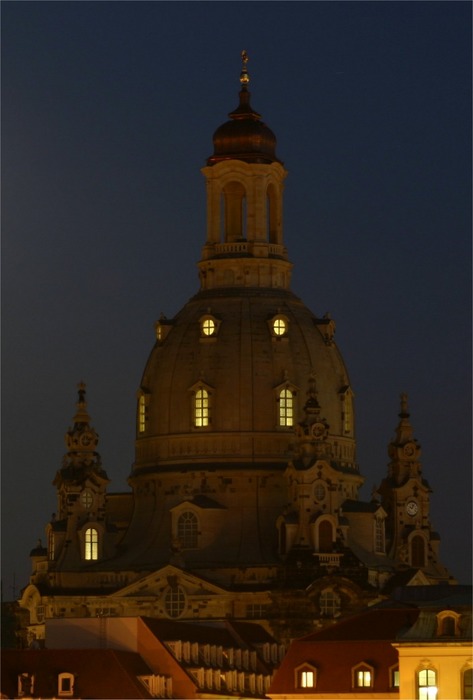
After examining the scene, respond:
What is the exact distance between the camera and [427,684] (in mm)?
119125

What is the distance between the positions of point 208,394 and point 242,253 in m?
9.29

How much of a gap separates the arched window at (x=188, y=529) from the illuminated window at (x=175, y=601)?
13.8 feet

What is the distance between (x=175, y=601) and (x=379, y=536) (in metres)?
14.1

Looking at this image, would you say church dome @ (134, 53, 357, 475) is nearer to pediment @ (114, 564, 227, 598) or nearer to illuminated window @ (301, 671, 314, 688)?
pediment @ (114, 564, 227, 598)

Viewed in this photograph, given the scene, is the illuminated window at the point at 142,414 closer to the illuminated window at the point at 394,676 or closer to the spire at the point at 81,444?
the spire at the point at 81,444

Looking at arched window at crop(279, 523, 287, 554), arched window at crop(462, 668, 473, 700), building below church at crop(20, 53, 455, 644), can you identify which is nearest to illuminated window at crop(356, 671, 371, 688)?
arched window at crop(462, 668, 473, 700)

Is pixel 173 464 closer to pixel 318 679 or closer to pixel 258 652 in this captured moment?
pixel 258 652

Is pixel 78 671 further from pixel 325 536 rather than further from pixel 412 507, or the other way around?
pixel 412 507

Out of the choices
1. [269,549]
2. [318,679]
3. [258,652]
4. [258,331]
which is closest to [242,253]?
[258,331]

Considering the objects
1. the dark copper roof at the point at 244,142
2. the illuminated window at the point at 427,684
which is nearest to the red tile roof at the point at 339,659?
the illuminated window at the point at 427,684

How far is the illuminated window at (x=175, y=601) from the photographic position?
166 metres

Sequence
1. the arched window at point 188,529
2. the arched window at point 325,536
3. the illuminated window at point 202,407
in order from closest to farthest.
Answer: the arched window at point 325,536
the arched window at point 188,529
the illuminated window at point 202,407

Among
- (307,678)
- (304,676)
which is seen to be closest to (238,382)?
(304,676)

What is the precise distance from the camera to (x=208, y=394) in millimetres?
172125
